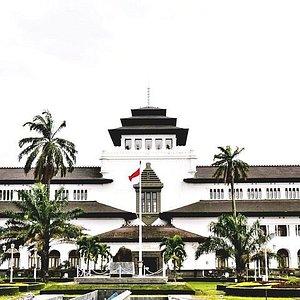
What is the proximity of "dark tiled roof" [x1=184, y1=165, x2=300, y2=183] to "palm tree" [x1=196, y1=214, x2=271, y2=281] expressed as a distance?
50.0 ft

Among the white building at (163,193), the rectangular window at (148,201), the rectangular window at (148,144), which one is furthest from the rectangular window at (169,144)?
the rectangular window at (148,201)

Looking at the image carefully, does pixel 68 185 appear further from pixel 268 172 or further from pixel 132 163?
pixel 268 172

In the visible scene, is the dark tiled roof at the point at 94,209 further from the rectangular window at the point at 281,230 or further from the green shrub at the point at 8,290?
the green shrub at the point at 8,290

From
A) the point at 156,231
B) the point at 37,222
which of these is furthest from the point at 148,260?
the point at 37,222

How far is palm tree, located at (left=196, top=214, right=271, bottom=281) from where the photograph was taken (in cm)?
5312

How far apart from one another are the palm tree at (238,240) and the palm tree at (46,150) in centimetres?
1641

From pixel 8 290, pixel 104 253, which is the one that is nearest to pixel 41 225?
pixel 104 253

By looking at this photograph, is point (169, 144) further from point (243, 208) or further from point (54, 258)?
point (54, 258)

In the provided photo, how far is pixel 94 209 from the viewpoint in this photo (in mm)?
68375

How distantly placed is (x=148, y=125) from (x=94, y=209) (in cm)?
1403

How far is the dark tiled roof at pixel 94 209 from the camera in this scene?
67125 millimetres

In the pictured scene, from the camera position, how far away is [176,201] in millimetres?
70938

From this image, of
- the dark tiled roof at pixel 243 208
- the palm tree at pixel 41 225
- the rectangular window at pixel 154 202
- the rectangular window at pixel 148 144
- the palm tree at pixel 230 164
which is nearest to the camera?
the palm tree at pixel 41 225

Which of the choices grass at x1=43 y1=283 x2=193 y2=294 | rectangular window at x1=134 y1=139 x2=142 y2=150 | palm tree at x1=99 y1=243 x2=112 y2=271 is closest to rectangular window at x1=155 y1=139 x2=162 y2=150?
rectangular window at x1=134 y1=139 x2=142 y2=150
